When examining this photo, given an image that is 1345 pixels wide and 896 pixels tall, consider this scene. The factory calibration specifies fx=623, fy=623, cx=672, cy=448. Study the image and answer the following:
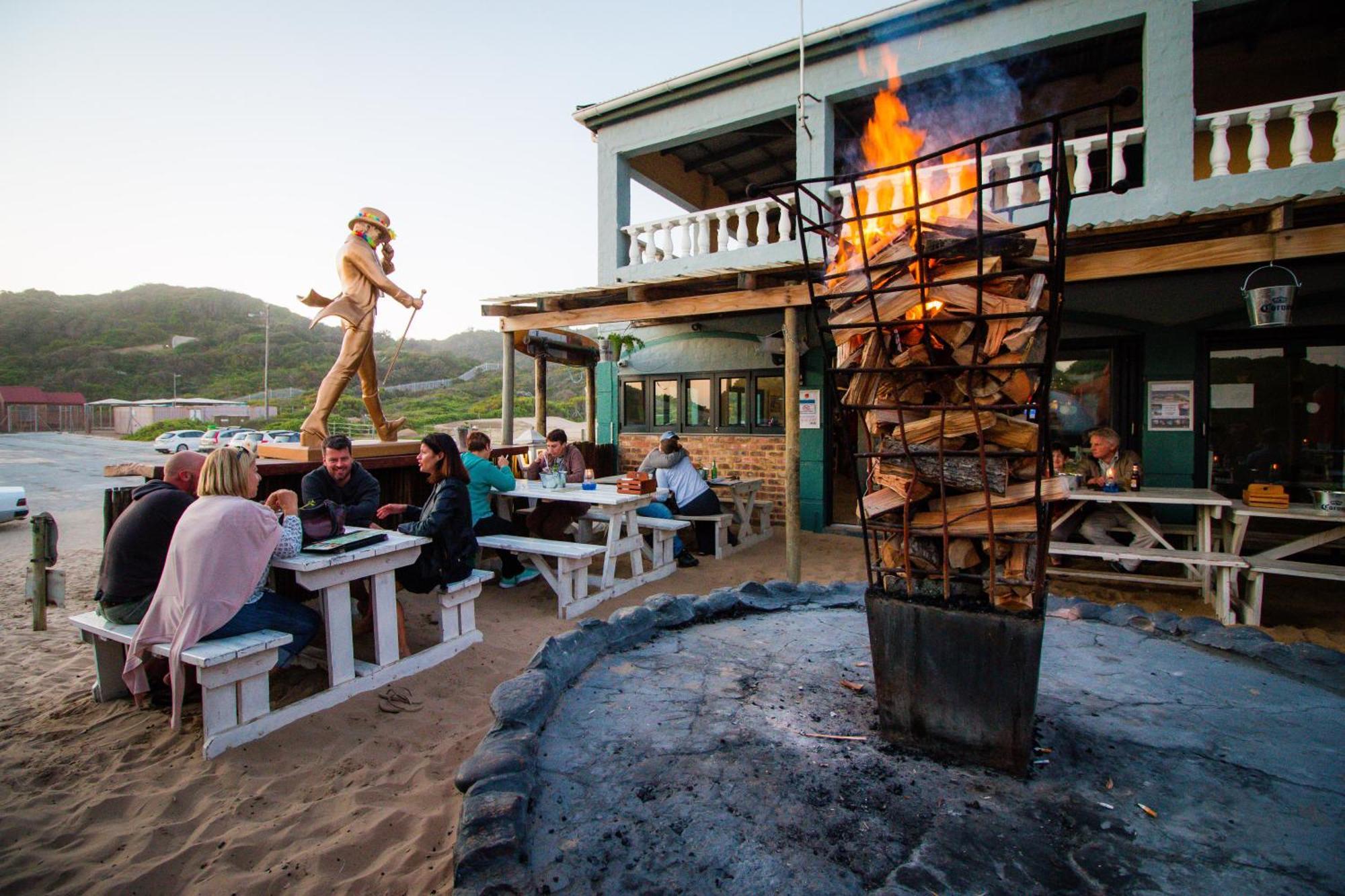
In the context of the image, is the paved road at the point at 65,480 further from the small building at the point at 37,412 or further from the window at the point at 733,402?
the small building at the point at 37,412

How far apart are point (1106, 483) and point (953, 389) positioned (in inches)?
194

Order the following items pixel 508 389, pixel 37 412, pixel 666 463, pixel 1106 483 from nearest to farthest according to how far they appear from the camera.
Answer: 1. pixel 1106 483
2. pixel 666 463
3. pixel 508 389
4. pixel 37 412

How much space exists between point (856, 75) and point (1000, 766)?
834 centimetres

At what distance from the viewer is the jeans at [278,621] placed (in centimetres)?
324

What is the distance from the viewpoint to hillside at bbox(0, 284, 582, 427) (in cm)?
4934

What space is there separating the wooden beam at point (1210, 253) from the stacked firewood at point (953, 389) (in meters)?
3.37

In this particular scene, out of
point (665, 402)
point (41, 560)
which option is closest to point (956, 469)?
point (41, 560)

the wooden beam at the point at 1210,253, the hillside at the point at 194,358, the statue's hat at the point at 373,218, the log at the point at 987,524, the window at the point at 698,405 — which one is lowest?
the log at the point at 987,524

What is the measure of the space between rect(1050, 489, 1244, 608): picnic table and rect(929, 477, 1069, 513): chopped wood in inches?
143

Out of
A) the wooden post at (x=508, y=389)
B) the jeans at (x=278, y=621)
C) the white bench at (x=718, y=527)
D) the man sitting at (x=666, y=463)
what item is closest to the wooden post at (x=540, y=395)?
the wooden post at (x=508, y=389)

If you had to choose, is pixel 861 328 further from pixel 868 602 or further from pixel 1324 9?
pixel 1324 9

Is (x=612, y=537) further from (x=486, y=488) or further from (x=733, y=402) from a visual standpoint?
(x=733, y=402)

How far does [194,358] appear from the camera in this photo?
64062 millimetres

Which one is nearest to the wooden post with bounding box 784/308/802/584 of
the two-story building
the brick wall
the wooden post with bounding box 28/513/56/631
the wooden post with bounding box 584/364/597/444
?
the two-story building
